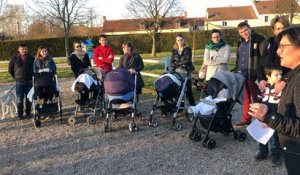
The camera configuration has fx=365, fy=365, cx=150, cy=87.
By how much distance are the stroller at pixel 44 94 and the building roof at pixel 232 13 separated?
59.1m

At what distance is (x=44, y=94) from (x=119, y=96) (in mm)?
1843

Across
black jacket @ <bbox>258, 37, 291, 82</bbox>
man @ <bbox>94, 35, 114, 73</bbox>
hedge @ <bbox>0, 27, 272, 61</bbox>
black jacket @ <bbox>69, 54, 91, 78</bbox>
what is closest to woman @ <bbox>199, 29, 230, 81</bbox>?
black jacket @ <bbox>258, 37, 291, 82</bbox>

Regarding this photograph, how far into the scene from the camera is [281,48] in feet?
8.05

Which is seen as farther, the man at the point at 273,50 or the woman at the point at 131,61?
the woman at the point at 131,61

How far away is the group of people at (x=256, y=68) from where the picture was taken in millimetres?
2340

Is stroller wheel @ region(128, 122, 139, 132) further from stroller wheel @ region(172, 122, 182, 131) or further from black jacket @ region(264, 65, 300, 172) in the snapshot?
black jacket @ region(264, 65, 300, 172)

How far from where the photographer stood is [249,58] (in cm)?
646

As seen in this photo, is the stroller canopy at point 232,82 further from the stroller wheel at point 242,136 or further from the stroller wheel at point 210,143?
the stroller wheel at point 210,143

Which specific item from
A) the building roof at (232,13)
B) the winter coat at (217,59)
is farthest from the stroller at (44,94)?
the building roof at (232,13)

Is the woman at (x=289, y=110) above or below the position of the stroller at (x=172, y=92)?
above

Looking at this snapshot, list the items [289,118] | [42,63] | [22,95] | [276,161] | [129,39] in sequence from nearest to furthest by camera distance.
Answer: [289,118], [276,161], [42,63], [22,95], [129,39]

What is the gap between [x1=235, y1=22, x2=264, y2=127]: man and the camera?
20.8 feet

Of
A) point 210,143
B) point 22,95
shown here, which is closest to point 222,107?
point 210,143

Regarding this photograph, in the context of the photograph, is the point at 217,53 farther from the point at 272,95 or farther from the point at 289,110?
the point at 289,110
